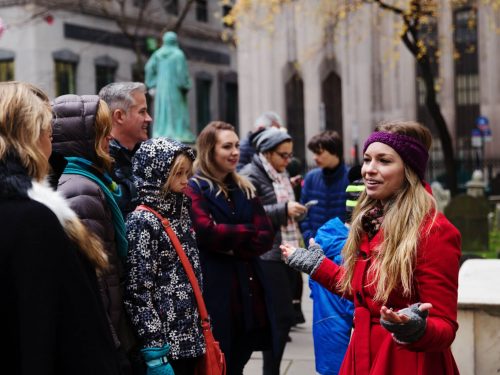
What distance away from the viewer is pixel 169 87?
19672 millimetres

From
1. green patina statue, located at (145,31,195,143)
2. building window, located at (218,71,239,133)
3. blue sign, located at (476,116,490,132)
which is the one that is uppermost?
building window, located at (218,71,239,133)

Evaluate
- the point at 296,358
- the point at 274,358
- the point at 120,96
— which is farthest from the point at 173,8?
the point at 120,96

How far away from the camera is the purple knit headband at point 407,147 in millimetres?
3887

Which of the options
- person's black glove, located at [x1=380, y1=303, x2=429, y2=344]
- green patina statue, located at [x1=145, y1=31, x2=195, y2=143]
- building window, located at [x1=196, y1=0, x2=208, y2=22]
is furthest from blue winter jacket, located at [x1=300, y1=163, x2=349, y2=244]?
building window, located at [x1=196, y1=0, x2=208, y2=22]

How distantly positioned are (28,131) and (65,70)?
1340 inches

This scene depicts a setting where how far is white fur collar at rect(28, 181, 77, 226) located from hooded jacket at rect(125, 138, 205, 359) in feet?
4.33

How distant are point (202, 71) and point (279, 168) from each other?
35.6 m

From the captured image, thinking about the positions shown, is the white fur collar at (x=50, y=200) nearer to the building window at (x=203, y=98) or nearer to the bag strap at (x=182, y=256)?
the bag strap at (x=182, y=256)

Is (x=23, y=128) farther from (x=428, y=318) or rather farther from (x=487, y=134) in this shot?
(x=487, y=134)

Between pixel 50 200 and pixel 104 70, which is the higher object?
pixel 104 70

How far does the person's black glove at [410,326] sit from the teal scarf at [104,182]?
1.39 meters

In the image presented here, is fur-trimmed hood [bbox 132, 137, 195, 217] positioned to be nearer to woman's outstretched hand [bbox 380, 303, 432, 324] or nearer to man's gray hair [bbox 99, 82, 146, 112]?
man's gray hair [bbox 99, 82, 146, 112]

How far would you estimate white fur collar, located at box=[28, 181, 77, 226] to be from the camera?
2.78 m

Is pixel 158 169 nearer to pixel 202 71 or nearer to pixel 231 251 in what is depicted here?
pixel 231 251
